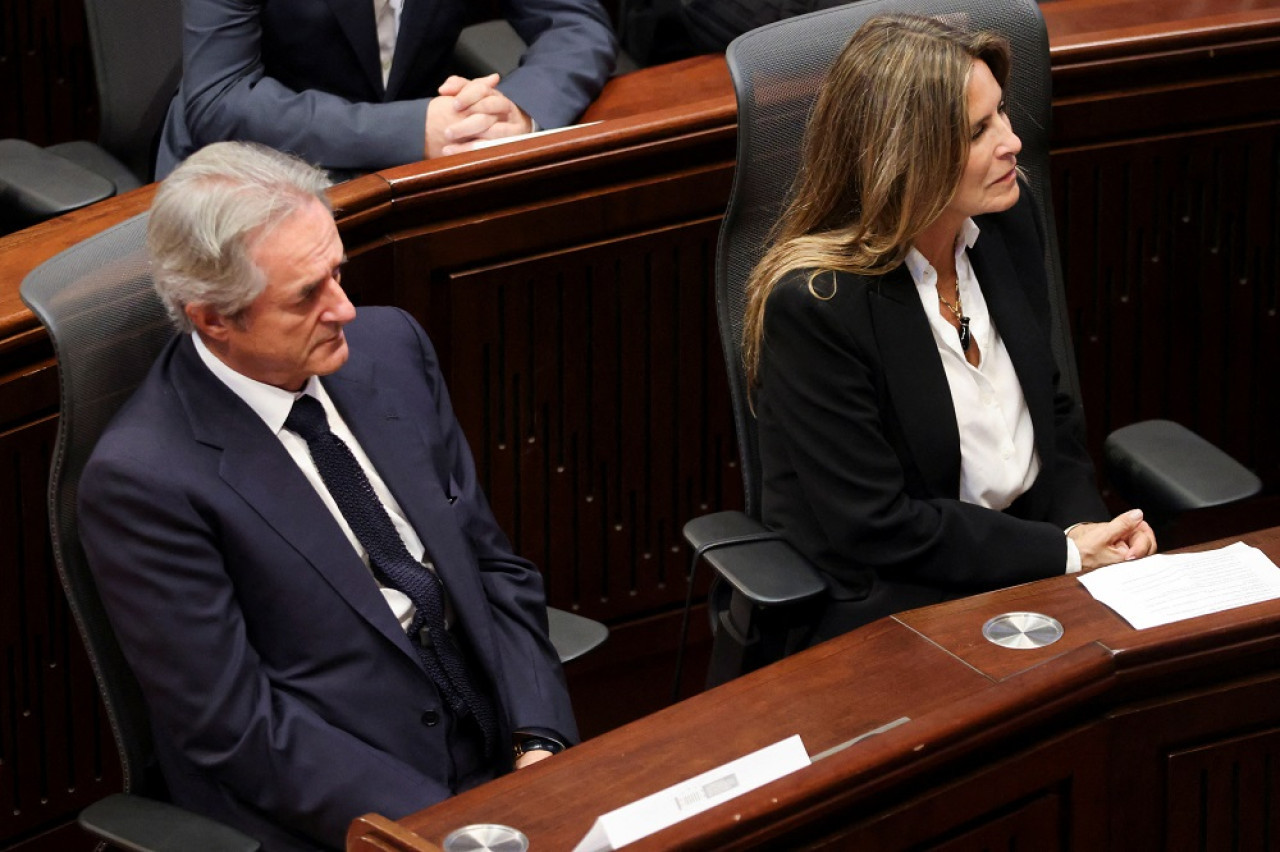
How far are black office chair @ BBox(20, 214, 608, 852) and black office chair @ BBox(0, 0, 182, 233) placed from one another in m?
0.96

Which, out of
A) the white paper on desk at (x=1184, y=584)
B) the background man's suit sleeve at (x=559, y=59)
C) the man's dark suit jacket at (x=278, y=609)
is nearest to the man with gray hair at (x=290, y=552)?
the man's dark suit jacket at (x=278, y=609)

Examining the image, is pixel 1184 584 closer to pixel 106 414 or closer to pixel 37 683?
pixel 106 414

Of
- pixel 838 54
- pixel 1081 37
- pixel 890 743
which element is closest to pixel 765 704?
pixel 890 743

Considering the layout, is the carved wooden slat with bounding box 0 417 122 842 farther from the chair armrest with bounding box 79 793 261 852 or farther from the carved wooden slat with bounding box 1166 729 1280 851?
the carved wooden slat with bounding box 1166 729 1280 851

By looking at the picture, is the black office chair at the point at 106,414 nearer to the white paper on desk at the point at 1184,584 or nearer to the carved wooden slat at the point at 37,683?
the carved wooden slat at the point at 37,683

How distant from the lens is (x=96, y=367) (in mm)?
1520

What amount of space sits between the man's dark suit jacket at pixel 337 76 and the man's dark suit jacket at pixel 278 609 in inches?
22.7

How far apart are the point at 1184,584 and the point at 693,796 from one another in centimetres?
55

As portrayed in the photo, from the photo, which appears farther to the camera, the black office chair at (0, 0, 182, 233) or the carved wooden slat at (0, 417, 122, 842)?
the black office chair at (0, 0, 182, 233)

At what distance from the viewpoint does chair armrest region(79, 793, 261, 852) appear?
1.44 meters

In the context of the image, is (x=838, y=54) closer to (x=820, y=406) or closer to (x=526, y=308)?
(x=820, y=406)

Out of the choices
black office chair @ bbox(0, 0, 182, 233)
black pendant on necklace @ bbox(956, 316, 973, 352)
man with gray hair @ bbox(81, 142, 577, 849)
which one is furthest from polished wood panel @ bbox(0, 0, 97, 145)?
black pendant on necklace @ bbox(956, 316, 973, 352)

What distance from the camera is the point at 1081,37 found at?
7.79ft

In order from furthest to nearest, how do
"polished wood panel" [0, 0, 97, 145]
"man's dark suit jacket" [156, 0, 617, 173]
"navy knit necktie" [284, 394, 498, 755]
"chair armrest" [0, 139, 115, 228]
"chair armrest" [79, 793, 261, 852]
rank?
"polished wood panel" [0, 0, 97, 145] → "chair armrest" [0, 139, 115, 228] → "man's dark suit jacket" [156, 0, 617, 173] → "navy knit necktie" [284, 394, 498, 755] → "chair armrest" [79, 793, 261, 852]
